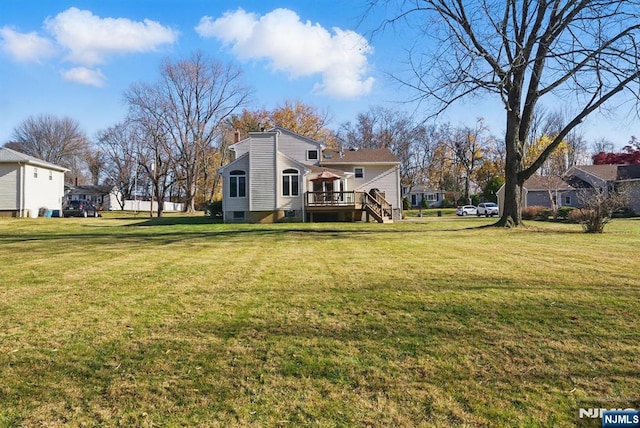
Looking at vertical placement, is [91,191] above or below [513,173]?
above

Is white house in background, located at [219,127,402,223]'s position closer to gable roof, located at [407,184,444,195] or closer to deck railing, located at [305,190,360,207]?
deck railing, located at [305,190,360,207]

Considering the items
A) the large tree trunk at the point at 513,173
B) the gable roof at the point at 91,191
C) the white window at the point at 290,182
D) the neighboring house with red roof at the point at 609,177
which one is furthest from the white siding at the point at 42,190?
the neighboring house with red roof at the point at 609,177

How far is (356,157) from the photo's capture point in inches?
1233

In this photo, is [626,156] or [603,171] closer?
[603,171]

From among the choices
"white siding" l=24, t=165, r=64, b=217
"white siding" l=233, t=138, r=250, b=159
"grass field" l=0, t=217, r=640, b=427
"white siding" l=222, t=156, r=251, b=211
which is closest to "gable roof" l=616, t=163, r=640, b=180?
"white siding" l=233, t=138, r=250, b=159

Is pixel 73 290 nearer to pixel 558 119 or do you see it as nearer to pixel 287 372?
pixel 287 372

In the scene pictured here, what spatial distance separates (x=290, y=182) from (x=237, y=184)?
336cm

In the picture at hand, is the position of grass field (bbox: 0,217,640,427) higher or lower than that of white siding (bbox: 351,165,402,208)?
lower

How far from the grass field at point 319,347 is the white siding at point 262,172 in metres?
17.7

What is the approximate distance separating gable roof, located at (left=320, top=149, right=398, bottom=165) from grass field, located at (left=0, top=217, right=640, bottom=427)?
23803mm

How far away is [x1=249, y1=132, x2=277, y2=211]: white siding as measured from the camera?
79.9 feet

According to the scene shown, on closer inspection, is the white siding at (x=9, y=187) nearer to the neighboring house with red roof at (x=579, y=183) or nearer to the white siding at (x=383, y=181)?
the white siding at (x=383, y=181)

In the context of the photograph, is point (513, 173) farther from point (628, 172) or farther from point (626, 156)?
point (626, 156)

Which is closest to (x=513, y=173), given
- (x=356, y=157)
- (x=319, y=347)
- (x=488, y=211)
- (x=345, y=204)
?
(x=345, y=204)
